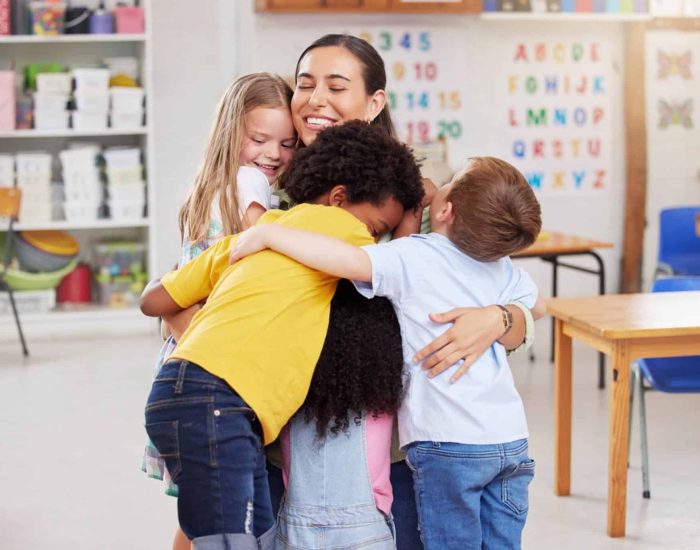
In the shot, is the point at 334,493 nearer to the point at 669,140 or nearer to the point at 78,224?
the point at 78,224

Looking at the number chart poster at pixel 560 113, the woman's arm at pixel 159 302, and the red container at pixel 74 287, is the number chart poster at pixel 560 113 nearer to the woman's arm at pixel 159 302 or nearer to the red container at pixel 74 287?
the red container at pixel 74 287

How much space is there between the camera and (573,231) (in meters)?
7.05

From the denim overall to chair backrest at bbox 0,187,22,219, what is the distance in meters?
4.19

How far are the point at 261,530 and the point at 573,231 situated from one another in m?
5.58

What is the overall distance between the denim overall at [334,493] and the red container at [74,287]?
4879 millimetres

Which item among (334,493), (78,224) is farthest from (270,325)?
(78,224)

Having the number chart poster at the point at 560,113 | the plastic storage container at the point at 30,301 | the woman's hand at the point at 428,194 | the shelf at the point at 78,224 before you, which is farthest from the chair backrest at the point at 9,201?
the woman's hand at the point at 428,194

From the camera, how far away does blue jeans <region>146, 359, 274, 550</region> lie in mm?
1661

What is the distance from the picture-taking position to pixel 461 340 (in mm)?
1819

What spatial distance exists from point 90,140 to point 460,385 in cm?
522

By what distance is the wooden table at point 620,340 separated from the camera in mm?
3225

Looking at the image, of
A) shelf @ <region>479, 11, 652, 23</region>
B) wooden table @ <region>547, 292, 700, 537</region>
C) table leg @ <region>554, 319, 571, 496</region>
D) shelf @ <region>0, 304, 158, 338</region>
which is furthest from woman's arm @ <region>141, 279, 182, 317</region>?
shelf @ <region>479, 11, 652, 23</region>

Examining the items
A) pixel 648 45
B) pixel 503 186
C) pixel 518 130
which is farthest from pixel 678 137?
pixel 503 186

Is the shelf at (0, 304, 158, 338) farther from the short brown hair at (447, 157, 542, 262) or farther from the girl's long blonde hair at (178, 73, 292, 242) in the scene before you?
the short brown hair at (447, 157, 542, 262)
